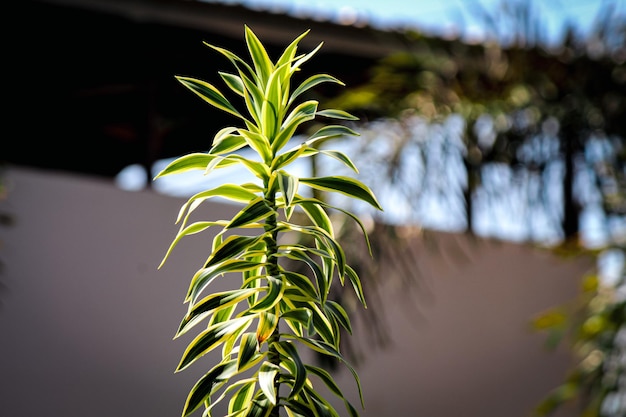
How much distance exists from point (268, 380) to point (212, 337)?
0.28 ft

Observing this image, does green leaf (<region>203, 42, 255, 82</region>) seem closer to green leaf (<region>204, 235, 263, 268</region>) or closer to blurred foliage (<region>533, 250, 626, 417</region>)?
green leaf (<region>204, 235, 263, 268</region>)

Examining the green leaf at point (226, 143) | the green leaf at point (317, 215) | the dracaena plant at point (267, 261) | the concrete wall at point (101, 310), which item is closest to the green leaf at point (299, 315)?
the dracaena plant at point (267, 261)

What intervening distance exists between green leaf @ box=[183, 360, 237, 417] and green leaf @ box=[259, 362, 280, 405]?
0.04 meters

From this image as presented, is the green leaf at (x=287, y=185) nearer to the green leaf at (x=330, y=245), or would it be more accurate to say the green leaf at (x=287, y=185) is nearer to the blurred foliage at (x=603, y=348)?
the green leaf at (x=330, y=245)

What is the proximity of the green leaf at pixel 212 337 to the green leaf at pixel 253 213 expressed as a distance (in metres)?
0.11

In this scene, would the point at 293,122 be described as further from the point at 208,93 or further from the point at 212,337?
the point at 212,337

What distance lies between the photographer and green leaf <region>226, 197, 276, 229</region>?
3.07 ft

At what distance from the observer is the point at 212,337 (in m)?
0.96

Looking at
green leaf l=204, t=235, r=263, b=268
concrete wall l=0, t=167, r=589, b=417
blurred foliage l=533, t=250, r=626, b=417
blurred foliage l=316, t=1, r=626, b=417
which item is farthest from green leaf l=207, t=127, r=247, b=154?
concrete wall l=0, t=167, r=589, b=417

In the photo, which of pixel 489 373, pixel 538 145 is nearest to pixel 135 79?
pixel 538 145

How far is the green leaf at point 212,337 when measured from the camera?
941 mm

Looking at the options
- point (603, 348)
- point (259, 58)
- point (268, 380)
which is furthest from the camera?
point (603, 348)

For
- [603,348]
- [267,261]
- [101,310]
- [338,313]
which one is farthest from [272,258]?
[101,310]

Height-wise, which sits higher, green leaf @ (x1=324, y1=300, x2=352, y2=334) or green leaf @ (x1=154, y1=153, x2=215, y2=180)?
green leaf @ (x1=154, y1=153, x2=215, y2=180)
